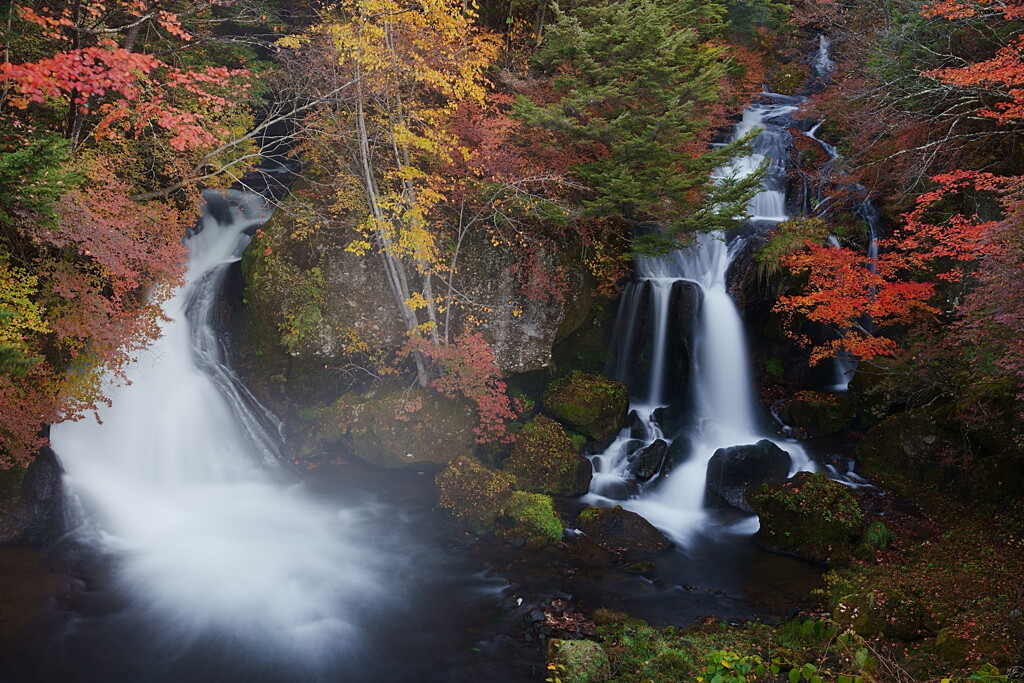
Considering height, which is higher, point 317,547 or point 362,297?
point 362,297

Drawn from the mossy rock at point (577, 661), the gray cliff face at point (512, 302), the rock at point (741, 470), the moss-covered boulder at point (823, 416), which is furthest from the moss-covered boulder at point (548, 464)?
the moss-covered boulder at point (823, 416)

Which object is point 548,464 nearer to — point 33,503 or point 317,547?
point 317,547

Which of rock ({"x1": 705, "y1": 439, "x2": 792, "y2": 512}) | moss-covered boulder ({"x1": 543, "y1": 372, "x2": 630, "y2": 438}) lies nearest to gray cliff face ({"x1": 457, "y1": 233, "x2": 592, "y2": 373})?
moss-covered boulder ({"x1": 543, "y1": 372, "x2": 630, "y2": 438})

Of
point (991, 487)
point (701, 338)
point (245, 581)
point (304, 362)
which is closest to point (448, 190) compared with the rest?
point (304, 362)

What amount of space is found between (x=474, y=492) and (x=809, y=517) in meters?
5.96

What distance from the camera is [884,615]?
673 cm

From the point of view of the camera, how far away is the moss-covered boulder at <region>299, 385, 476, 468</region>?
1164 cm

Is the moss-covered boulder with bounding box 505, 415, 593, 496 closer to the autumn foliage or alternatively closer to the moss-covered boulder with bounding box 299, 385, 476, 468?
the moss-covered boulder with bounding box 299, 385, 476, 468

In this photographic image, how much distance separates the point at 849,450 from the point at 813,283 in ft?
13.1

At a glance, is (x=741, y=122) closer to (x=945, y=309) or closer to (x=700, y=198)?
(x=700, y=198)

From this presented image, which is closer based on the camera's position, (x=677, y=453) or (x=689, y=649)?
(x=689, y=649)

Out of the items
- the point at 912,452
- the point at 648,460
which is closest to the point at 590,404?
the point at 648,460

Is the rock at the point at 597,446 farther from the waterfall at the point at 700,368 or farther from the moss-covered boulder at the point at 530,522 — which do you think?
the moss-covered boulder at the point at 530,522

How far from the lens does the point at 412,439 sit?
1163cm
